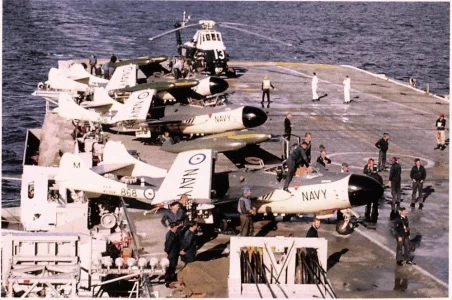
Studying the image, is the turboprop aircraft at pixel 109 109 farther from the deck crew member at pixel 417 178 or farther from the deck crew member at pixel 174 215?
the deck crew member at pixel 174 215

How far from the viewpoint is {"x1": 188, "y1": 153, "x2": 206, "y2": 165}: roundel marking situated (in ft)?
89.6

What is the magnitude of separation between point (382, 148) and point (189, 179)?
37.6 ft

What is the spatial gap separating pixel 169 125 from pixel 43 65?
180ft

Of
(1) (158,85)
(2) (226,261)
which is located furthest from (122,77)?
(2) (226,261)

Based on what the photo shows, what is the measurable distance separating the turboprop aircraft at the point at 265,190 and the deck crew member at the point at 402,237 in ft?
6.49

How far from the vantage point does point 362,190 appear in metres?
26.3

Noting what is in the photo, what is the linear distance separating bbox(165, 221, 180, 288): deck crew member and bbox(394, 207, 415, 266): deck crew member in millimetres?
5931

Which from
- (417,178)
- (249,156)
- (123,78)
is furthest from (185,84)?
(417,178)

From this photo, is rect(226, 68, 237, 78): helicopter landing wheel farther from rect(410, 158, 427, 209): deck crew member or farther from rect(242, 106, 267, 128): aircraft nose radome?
rect(410, 158, 427, 209): deck crew member

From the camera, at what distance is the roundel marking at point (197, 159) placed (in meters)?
27.3

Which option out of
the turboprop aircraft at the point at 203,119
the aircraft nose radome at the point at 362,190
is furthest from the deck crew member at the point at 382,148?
the aircraft nose radome at the point at 362,190

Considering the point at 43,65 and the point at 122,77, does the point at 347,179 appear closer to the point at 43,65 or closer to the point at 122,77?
the point at 122,77

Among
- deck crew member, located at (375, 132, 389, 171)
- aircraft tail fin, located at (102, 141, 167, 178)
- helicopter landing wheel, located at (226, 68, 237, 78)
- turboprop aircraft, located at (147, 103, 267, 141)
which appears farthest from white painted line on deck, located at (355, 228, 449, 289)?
helicopter landing wheel, located at (226, 68, 237, 78)

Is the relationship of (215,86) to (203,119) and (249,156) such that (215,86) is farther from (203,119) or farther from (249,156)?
(249,156)
